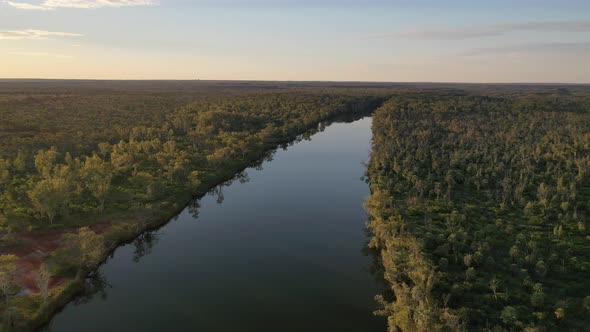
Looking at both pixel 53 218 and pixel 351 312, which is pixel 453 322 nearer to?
pixel 351 312

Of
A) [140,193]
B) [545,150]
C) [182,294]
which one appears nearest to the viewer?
[182,294]

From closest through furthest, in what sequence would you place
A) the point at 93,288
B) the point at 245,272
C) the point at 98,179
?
the point at 93,288
the point at 245,272
the point at 98,179

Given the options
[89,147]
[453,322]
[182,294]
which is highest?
[89,147]

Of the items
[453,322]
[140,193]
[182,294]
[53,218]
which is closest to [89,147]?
[140,193]

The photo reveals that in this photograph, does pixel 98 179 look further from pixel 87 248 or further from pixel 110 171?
pixel 87 248

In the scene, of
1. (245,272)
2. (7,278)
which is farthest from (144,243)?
(7,278)

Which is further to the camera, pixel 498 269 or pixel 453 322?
pixel 498 269

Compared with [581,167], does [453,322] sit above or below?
below
